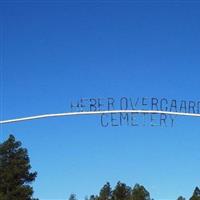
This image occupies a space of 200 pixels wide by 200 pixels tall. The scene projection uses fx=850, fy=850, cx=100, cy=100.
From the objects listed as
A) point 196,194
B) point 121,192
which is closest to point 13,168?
point 121,192

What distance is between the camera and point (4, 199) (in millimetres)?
90250

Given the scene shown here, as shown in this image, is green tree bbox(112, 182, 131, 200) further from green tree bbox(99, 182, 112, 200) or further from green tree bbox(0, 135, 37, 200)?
green tree bbox(0, 135, 37, 200)

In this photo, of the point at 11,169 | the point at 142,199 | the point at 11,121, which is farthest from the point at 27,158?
the point at 11,121

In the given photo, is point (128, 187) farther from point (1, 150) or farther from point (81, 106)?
point (81, 106)

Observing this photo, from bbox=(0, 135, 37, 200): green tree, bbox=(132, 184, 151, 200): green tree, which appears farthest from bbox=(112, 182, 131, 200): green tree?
bbox=(0, 135, 37, 200): green tree

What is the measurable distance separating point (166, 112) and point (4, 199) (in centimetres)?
6373

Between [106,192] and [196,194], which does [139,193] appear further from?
[196,194]

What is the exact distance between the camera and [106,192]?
406 ft

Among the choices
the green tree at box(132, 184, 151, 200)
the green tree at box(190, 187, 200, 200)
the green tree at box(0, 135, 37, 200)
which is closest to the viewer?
the green tree at box(0, 135, 37, 200)

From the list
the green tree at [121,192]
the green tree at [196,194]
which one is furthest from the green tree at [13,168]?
the green tree at [196,194]

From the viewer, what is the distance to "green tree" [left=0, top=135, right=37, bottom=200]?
95.4m

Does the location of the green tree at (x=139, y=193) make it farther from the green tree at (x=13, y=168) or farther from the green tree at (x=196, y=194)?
the green tree at (x=13, y=168)

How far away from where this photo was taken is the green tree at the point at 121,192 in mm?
117312

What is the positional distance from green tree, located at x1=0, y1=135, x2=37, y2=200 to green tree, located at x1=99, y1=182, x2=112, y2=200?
89.5 ft
